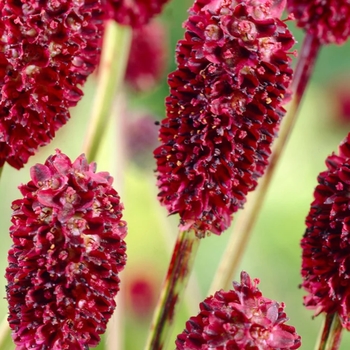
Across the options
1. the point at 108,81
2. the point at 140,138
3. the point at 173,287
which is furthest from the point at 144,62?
the point at 173,287

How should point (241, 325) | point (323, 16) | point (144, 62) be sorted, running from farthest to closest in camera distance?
1. point (144, 62)
2. point (323, 16)
3. point (241, 325)

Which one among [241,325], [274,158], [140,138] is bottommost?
[241,325]

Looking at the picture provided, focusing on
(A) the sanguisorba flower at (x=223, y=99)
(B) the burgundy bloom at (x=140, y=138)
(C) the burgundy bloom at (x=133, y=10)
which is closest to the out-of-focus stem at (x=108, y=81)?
(C) the burgundy bloom at (x=133, y=10)

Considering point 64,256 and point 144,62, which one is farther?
point 144,62

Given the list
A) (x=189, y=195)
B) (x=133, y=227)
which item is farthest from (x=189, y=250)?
(x=133, y=227)

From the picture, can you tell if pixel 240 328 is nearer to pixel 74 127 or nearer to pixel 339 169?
pixel 339 169

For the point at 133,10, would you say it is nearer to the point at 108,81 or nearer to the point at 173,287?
the point at 108,81

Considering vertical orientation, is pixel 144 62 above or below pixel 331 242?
above
